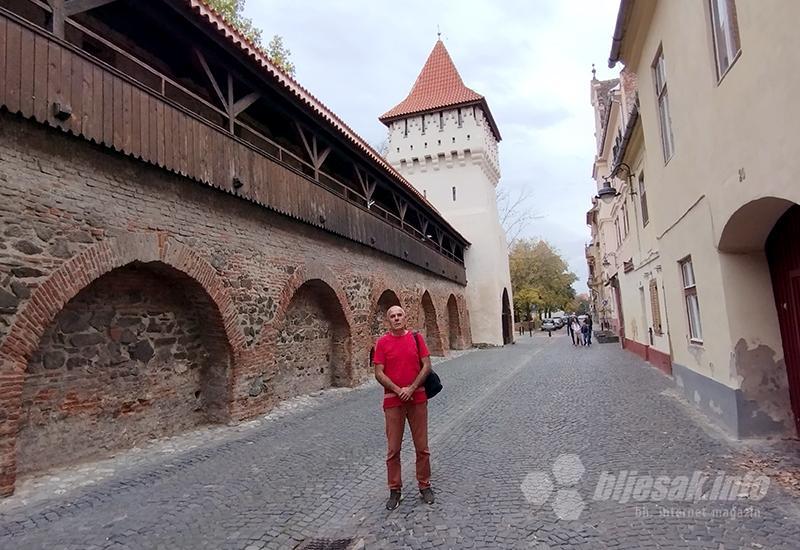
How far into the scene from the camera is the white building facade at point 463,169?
27.1 metres

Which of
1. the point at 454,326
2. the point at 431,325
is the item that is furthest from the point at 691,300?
the point at 454,326

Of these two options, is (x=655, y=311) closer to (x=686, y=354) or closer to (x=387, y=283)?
(x=686, y=354)

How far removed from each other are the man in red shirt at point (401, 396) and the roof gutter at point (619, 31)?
6516 millimetres

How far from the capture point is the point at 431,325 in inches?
825

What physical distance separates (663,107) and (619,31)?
1.58 meters

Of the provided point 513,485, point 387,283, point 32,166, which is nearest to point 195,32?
point 32,166

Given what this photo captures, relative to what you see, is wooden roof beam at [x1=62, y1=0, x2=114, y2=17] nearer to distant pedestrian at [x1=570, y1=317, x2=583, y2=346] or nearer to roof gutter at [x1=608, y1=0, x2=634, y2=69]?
roof gutter at [x1=608, y1=0, x2=634, y2=69]

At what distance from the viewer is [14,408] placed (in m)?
4.64

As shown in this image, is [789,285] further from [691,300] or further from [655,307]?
[655,307]

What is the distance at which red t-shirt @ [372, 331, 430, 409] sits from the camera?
428 cm

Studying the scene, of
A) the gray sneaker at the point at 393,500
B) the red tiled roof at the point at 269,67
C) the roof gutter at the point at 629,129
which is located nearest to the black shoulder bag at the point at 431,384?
the gray sneaker at the point at 393,500

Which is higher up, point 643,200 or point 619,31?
point 619,31

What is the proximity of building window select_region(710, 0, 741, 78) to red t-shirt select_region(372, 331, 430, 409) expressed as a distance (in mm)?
4127

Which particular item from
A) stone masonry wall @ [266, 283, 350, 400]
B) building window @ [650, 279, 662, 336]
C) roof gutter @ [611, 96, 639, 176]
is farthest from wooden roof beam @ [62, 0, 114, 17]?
building window @ [650, 279, 662, 336]
